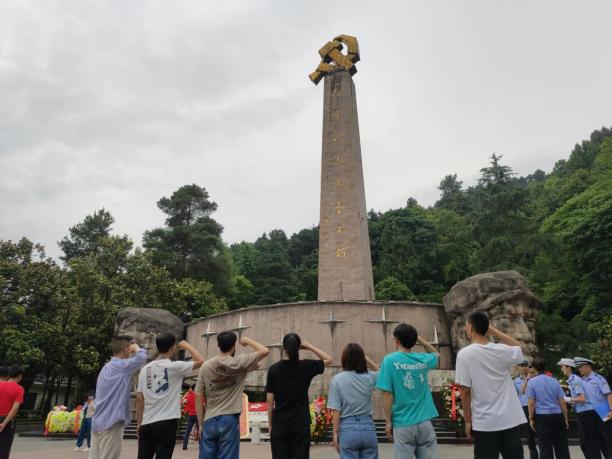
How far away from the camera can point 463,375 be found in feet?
11.1

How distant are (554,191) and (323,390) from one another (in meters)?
31.7

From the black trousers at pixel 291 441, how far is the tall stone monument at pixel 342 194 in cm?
1446

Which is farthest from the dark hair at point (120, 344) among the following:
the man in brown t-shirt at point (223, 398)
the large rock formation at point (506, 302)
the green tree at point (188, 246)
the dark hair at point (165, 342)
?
the green tree at point (188, 246)

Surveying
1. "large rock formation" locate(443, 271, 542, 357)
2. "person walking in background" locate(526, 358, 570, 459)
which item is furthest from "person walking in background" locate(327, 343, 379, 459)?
"large rock formation" locate(443, 271, 542, 357)

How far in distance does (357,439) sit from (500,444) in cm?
99

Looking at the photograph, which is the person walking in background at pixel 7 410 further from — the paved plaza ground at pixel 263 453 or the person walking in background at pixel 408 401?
the person walking in background at pixel 408 401

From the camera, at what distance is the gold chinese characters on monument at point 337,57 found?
2222cm

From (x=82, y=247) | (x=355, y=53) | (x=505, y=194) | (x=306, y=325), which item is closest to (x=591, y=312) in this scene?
(x=505, y=194)

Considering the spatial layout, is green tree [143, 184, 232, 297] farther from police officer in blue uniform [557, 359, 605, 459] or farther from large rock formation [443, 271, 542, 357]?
police officer in blue uniform [557, 359, 605, 459]

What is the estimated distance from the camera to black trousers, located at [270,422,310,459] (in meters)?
3.60

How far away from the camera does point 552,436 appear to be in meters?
5.15

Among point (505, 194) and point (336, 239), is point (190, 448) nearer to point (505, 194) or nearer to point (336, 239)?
point (336, 239)

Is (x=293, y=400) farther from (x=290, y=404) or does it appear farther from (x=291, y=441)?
(x=291, y=441)

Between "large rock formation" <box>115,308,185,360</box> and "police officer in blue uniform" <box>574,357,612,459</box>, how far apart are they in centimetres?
1503
